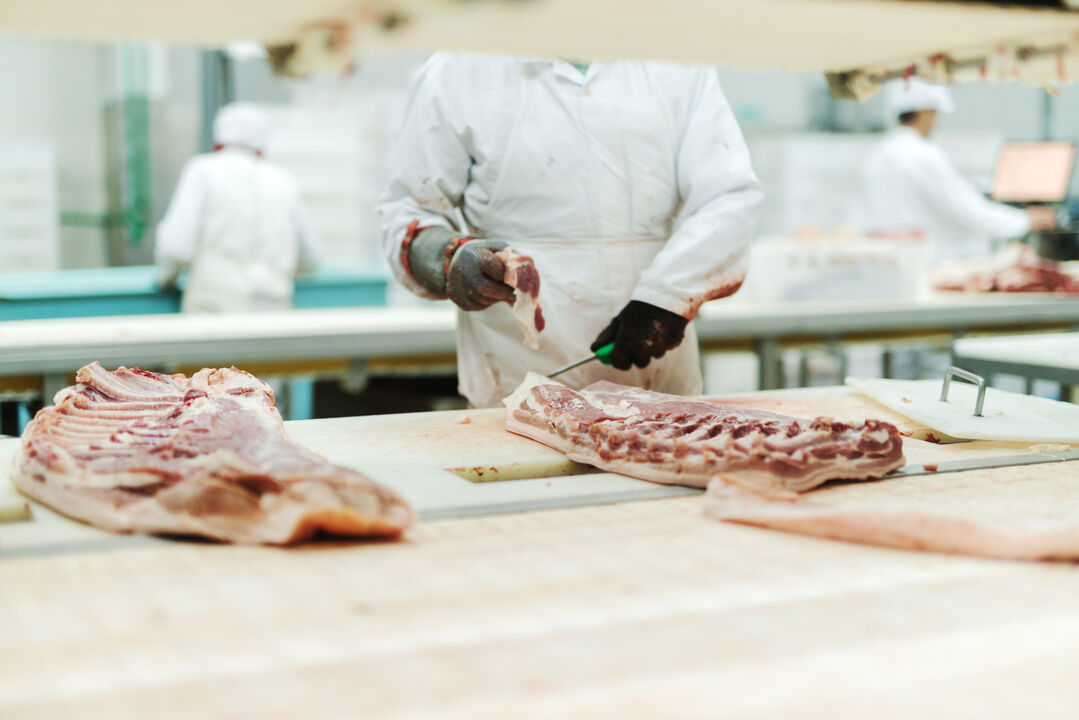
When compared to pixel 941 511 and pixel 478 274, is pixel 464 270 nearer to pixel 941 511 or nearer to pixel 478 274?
pixel 478 274

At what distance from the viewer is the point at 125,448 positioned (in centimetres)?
150

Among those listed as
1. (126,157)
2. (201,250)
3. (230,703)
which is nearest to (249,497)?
(230,703)

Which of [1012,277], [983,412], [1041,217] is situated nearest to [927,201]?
[1041,217]

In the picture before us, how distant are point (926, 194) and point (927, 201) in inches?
2.7

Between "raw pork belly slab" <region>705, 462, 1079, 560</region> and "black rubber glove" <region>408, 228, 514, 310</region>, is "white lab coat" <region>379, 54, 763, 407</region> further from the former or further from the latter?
"raw pork belly slab" <region>705, 462, 1079, 560</region>

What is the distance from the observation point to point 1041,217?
Result: 600 centimetres

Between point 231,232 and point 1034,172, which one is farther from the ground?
point 1034,172

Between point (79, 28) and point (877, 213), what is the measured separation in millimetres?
5817

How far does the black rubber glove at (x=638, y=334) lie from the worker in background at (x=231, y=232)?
12.5ft

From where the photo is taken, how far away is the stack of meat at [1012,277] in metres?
4.88

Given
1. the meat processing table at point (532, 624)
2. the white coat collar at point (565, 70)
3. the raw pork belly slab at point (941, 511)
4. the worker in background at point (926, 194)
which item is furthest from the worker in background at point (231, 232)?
the raw pork belly slab at point (941, 511)

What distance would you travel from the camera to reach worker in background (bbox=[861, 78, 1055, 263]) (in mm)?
6020

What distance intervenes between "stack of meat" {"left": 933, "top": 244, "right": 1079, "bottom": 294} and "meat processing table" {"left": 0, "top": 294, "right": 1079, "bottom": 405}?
6 cm

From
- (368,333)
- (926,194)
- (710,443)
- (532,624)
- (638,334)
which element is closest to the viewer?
(532,624)
